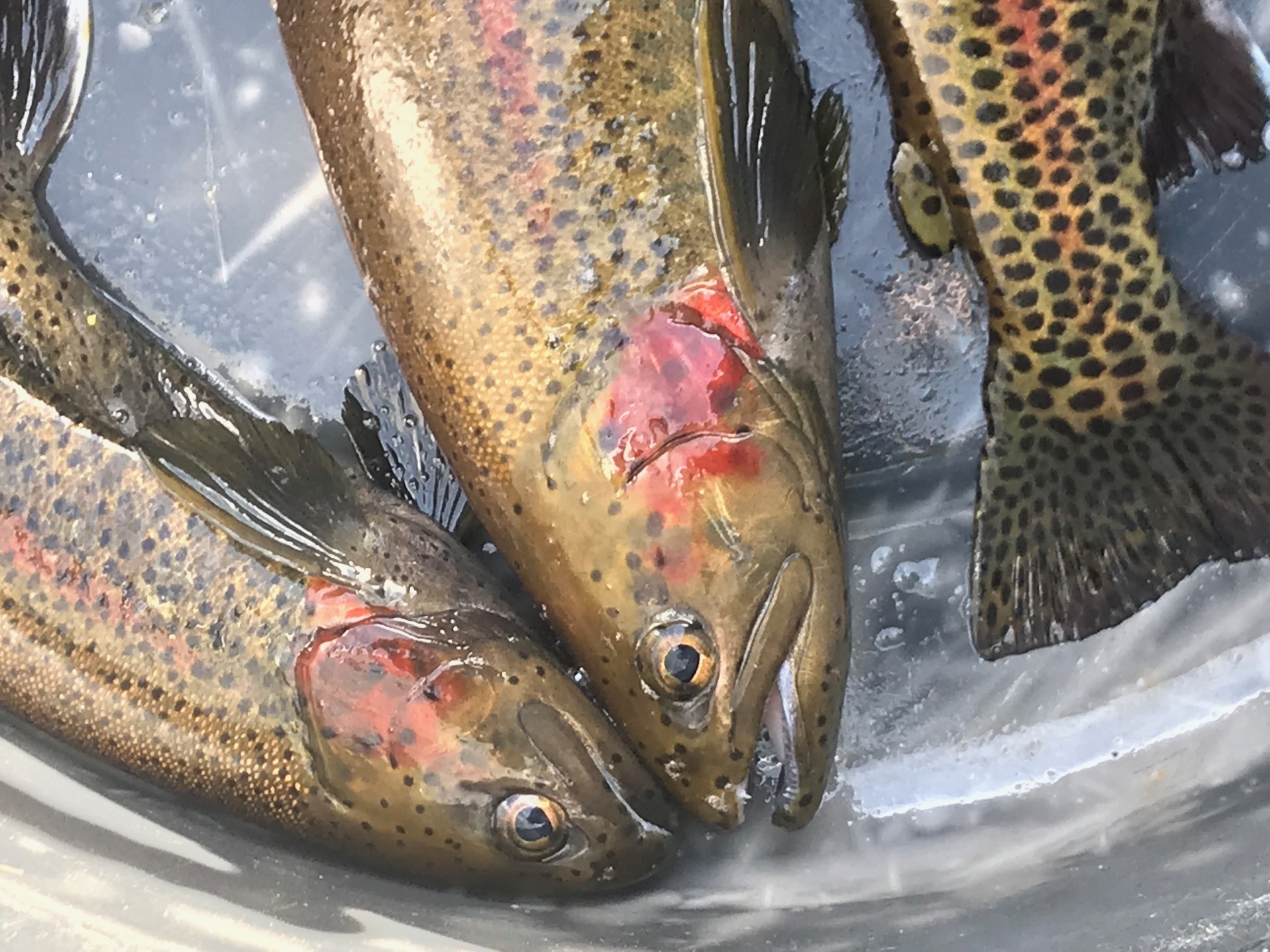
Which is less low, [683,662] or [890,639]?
[683,662]

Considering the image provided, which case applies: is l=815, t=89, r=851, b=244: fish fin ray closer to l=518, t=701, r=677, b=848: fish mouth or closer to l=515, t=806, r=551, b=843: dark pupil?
l=518, t=701, r=677, b=848: fish mouth

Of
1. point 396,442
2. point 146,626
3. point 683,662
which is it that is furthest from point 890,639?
point 146,626

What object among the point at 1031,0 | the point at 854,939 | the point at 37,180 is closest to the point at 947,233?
the point at 1031,0

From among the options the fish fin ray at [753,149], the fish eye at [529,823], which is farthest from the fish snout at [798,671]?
the fish fin ray at [753,149]

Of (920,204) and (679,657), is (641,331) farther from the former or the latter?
(920,204)

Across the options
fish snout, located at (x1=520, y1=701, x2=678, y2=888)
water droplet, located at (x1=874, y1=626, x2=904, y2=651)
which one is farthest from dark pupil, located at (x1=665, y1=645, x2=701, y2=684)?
water droplet, located at (x1=874, y1=626, x2=904, y2=651)

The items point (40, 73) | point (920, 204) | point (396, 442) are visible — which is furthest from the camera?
point (40, 73)
